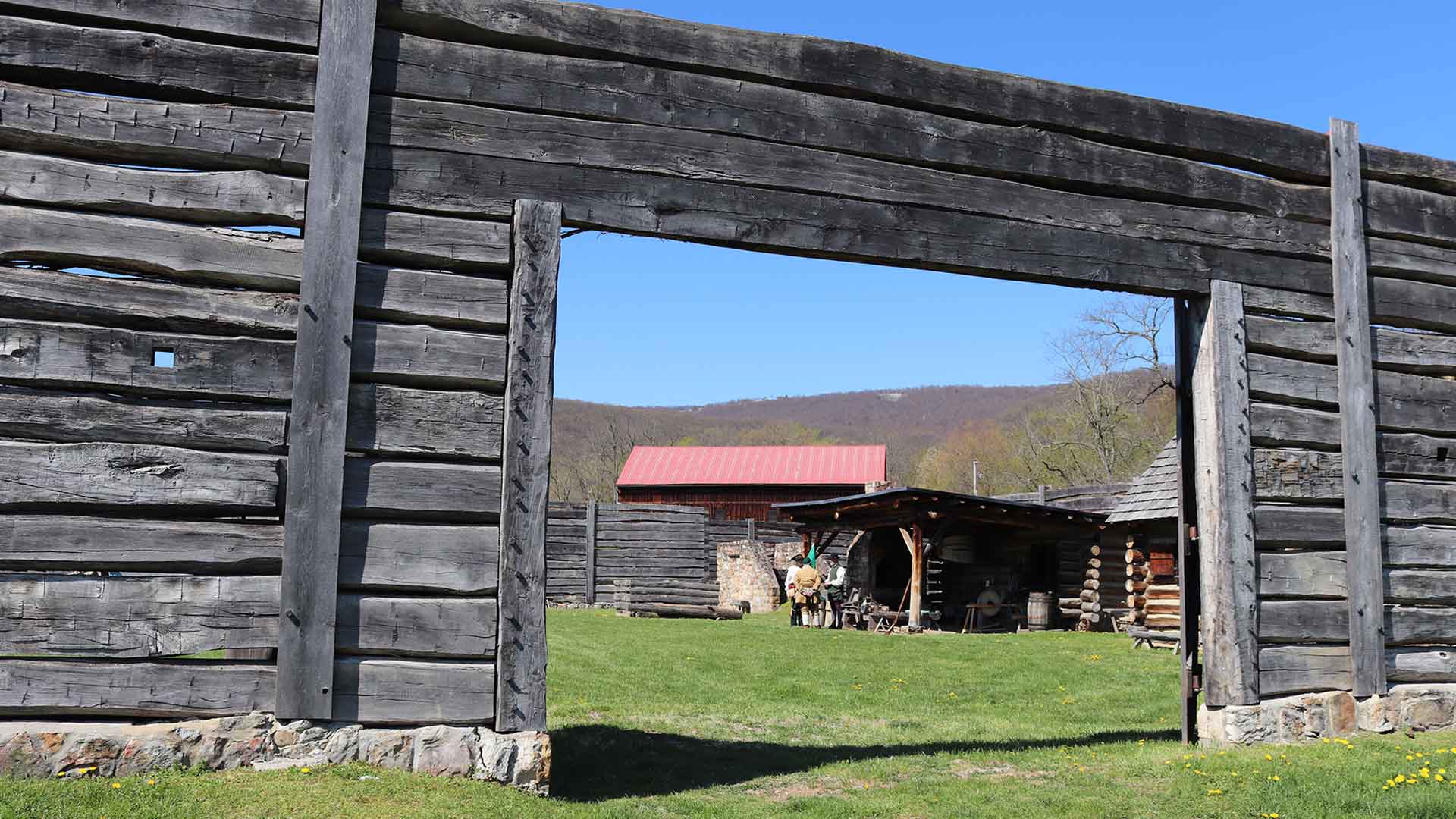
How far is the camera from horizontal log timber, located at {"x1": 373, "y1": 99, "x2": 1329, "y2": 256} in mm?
6844

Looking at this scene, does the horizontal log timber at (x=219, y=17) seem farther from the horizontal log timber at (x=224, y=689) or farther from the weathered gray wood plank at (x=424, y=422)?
the horizontal log timber at (x=224, y=689)

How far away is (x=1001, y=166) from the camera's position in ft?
26.7

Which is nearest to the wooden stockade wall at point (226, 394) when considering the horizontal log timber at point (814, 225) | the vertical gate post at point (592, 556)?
the horizontal log timber at point (814, 225)

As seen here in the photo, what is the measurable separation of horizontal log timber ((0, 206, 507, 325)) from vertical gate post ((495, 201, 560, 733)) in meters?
0.73

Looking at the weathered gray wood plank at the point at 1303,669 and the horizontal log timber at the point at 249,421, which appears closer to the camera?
the horizontal log timber at the point at 249,421

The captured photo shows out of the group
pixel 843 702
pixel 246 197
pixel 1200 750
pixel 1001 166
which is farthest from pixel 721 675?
pixel 246 197

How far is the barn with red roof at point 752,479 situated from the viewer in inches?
1815

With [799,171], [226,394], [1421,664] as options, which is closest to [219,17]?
[226,394]

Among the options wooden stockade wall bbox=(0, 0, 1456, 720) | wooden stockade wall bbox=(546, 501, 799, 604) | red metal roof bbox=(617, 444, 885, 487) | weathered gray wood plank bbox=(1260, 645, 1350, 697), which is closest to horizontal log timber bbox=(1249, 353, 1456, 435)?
wooden stockade wall bbox=(0, 0, 1456, 720)

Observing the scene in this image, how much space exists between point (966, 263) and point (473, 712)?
4243 millimetres

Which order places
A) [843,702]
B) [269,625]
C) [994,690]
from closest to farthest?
[269,625] < [843,702] < [994,690]

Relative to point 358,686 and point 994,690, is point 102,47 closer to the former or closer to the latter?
point 358,686

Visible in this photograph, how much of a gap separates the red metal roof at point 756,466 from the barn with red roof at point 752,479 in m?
0.03

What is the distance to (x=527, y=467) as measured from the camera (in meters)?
6.67
